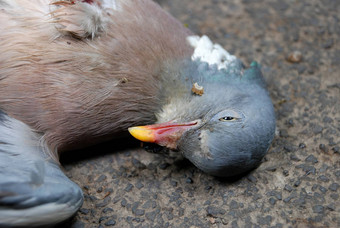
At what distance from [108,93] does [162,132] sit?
1.25 ft

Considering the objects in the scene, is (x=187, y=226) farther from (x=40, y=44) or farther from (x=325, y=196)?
(x=40, y=44)

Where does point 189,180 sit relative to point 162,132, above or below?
below

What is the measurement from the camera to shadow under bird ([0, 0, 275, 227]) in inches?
90.3

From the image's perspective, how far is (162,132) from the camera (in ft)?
8.01

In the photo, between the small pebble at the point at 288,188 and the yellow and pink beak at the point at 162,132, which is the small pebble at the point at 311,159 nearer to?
the small pebble at the point at 288,188

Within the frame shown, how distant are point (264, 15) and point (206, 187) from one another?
181cm

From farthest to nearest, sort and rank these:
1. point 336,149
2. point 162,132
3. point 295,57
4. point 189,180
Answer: point 295,57, point 336,149, point 189,180, point 162,132

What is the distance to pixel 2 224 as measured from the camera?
1.89 metres

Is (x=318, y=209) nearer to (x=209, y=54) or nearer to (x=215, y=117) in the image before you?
(x=215, y=117)

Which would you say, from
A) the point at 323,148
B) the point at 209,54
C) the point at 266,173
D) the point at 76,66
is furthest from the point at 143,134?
the point at 323,148

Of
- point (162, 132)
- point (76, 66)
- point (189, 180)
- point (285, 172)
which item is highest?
point (76, 66)

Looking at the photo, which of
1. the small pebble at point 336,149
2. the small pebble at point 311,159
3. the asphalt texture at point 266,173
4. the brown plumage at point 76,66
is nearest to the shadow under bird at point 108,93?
the brown plumage at point 76,66

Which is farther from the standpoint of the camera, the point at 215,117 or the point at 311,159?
the point at 311,159

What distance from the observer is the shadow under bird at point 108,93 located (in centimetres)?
229
